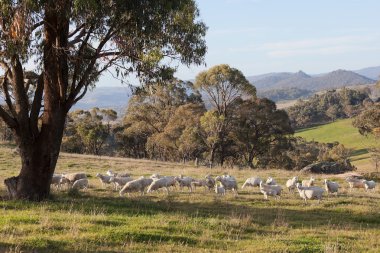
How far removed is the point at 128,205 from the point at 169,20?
618 centimetres

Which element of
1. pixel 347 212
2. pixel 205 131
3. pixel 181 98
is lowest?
pixel 347 212

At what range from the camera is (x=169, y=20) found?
16.2 meters

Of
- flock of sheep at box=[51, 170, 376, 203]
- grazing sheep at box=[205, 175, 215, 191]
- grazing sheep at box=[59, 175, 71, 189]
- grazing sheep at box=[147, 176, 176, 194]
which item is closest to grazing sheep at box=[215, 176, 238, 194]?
flock of sheep at box=[51, 170, 376, 203]

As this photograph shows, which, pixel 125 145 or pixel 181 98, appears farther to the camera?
pixel 125 145

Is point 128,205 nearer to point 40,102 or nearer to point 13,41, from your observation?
point 40,102

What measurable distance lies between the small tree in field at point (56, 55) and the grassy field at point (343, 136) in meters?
68.7

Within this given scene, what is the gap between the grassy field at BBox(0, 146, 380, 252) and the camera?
934 centimetres

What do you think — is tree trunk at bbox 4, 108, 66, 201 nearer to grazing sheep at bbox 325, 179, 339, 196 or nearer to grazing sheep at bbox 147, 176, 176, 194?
grazing sheep at bbox 147, 176, 176, 194

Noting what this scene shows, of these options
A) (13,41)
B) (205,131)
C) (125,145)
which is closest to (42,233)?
(13,41)

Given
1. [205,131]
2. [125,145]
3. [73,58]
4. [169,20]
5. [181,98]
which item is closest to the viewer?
[73,58]

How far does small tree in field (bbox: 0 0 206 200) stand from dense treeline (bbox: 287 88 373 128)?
101527 millimetres

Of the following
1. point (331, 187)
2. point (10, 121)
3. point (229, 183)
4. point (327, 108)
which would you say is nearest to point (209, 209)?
point (229, 183)

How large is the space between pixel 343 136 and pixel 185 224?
93839 mm

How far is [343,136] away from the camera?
3935 inches
